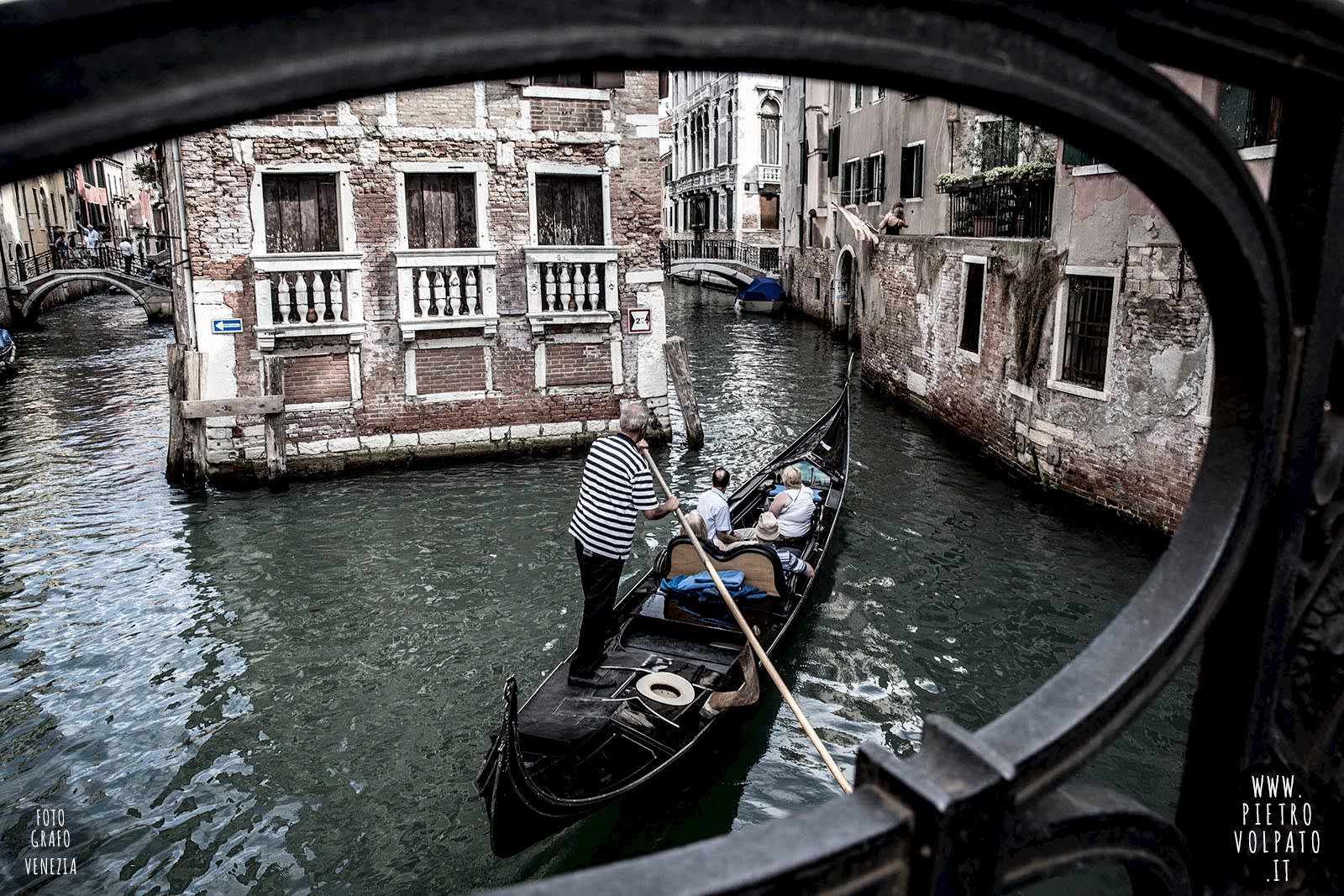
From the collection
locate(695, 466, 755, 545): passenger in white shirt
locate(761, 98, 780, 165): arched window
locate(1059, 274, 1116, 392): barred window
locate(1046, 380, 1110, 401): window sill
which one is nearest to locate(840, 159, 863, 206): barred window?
locate(1059, 274, 1116, 392): barred window

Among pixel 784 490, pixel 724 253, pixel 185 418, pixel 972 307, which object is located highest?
pixel 724 253

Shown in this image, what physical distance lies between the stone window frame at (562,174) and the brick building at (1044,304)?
9.47ft

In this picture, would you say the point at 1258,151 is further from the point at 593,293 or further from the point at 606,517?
the point at 593,293

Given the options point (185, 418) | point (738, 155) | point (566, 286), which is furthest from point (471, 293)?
point (738, 155)

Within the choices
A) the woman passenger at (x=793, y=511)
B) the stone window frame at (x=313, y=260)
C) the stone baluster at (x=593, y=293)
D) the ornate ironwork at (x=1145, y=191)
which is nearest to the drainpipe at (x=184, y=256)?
the stone window frame at (x=313, y=260)

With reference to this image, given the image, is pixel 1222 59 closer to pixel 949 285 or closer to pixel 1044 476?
pixel 1044 476

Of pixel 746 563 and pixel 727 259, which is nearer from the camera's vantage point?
pixel 746 563

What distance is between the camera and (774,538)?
5.30 m

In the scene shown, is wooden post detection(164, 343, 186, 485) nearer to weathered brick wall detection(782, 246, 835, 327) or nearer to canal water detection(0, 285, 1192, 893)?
canal water detection(0, 285, 1192, 893)

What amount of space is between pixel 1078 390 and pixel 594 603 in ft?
14.6

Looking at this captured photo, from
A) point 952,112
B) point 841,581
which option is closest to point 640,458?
point 841,581

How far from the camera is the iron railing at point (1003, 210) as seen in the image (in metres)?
7.55

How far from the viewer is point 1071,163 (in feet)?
22.2

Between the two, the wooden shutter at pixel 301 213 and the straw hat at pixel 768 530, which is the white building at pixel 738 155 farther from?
the straw hat at pixel 768 530
